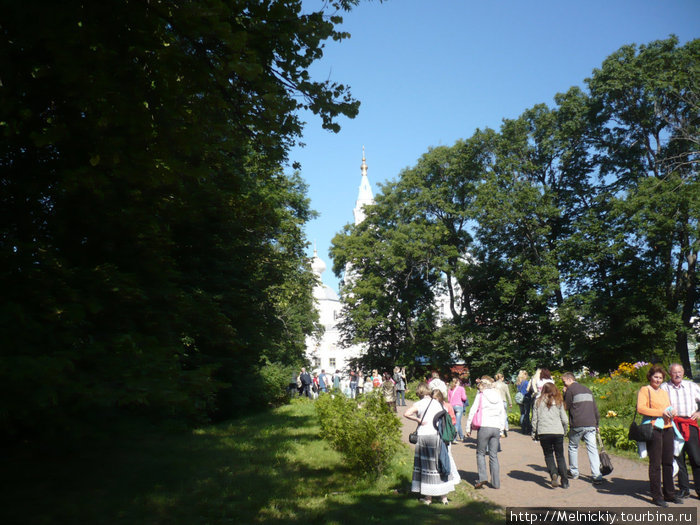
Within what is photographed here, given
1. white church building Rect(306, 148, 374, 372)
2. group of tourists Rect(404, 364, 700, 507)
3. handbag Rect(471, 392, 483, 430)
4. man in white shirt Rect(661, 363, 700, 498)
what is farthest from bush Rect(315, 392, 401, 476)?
white church building Rect(306, 148, 374, 372)

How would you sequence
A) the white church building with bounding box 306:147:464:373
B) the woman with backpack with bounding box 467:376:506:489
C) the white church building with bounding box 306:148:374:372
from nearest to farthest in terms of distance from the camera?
1. the woman with backpack with bounding box 467:376:506:489
2. the white church building with bounding box 306:147:464:373
3. the white church building with bounding box 306:148:374:372

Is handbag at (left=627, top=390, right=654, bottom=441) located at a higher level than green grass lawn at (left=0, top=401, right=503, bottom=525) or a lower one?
higher

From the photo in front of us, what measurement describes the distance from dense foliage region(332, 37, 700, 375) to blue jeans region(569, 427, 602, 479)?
20.0m

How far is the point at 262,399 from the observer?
2105 cm

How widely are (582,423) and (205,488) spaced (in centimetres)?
601


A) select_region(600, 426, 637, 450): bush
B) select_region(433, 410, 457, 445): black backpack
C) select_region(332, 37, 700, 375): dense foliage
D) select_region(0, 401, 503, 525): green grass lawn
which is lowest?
select_region(0, 401, 503, 525): green grass lawn

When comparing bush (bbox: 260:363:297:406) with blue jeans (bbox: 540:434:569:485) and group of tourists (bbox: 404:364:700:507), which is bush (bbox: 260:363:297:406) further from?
blue jeans (bbox: 540:434:569:485)

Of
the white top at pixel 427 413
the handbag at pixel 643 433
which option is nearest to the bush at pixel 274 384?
the white top at pixel 427 413

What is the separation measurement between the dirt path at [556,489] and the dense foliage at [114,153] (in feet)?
16.2

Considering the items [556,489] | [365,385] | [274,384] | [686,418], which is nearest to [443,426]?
[556,489]

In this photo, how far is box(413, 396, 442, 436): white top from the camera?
8.02 metres

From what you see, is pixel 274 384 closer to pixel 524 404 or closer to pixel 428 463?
pixel 524 404

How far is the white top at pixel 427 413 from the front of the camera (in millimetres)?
8016

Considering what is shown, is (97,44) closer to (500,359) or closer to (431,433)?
(431,433)
